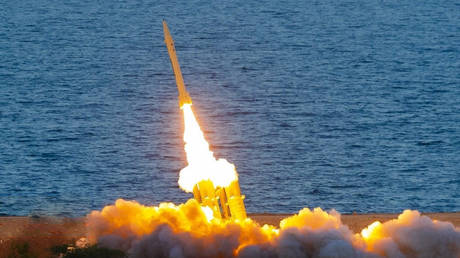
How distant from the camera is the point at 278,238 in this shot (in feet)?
236

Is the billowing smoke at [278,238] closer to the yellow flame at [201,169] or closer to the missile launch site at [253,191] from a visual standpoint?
the missile launch site at [253,191]

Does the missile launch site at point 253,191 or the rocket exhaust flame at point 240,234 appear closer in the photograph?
the rocket exhaust flame at point 240,234

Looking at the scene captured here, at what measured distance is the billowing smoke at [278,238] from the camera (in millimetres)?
71438

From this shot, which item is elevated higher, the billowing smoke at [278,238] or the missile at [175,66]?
the missile at [175,66]

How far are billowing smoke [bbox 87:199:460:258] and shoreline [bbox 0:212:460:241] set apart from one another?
8505 millimetres

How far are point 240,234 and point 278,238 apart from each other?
97.4 inches

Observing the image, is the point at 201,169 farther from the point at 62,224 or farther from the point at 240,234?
the point at 62,224

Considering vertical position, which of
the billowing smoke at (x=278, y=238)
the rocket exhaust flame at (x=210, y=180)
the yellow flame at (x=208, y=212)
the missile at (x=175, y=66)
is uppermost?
the missile at (x=175, y=66)

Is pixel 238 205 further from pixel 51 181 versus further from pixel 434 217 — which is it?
pixel 51 181

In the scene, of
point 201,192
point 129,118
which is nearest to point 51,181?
point 129,118

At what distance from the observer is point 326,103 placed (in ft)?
652

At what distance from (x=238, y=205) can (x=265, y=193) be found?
63.9 m

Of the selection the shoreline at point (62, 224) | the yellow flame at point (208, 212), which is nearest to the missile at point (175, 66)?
the yellow flame at point (208, 212)

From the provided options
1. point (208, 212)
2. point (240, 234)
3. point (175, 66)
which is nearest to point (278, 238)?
point (240, 234)
